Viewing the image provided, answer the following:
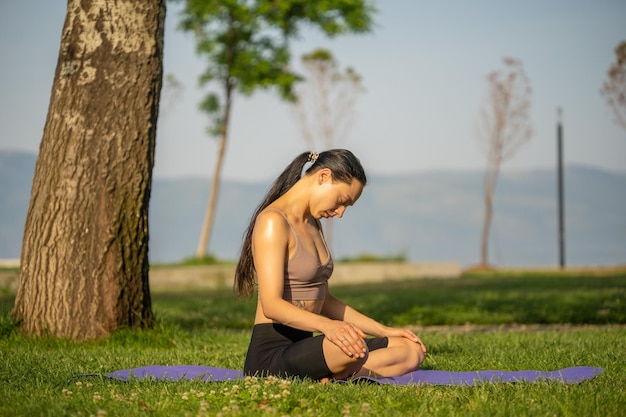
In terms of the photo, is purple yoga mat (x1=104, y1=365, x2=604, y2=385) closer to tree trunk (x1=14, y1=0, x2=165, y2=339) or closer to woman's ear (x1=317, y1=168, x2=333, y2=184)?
woman's ear (x1=317, y1=168, x2=333, y2=184)

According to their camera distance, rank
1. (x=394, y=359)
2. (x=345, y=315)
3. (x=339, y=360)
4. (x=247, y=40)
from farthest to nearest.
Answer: (x=247, y=40), (x=345, y=315), (x=394, y=359), (x=339, y=360)

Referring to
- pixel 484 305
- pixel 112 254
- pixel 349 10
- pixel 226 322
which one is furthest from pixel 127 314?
pixel 349 10

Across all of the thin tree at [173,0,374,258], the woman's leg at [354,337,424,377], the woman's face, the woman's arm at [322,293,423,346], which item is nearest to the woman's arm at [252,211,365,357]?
the woman's face

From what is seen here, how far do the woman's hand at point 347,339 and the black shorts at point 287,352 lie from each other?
1.03ft

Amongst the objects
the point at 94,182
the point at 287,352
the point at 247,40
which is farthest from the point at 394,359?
the point at 247,40

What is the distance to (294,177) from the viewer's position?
5785 mm

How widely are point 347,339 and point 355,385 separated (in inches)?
16.5

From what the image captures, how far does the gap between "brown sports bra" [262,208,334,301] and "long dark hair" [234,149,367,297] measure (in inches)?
12.2

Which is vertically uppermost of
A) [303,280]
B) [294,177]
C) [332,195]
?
[294,177]

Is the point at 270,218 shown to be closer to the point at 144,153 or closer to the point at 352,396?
the point at 352,396

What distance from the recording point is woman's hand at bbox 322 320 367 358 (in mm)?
5023

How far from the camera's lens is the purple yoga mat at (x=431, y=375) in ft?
18.3

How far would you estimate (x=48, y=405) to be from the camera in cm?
469

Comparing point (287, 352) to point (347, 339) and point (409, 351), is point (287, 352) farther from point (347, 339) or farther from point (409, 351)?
point (409, 351)
